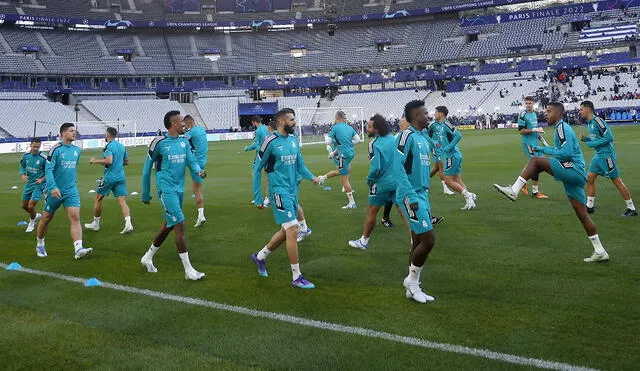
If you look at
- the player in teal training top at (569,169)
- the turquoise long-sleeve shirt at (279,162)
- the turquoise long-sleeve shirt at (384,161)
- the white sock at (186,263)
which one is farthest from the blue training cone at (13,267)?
the player in teal training top at (569,169)

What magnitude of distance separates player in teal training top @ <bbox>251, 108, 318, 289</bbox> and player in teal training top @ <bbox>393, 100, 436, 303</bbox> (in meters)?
1.48

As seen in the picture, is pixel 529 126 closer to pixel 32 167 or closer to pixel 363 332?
pixel 363 332

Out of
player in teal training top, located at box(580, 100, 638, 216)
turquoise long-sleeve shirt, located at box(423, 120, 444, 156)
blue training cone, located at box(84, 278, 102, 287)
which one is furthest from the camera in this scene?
turquoise long-sleeve shirt, located at box(423, 120, 444, 156)

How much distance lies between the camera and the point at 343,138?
1277cm

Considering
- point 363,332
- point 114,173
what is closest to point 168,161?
point 363,332

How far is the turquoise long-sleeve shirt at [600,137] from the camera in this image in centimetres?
994

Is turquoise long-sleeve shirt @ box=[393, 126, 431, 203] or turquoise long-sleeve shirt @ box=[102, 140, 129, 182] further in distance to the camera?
turquoise long-sleeve shirt @ box=[102, 140, 129, 182]

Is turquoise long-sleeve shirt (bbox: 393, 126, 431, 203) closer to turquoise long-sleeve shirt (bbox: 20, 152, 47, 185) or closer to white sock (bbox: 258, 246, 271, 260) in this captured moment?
white sock (bbox: 258, 246, 271, 260)

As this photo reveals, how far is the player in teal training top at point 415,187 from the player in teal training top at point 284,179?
1.48m

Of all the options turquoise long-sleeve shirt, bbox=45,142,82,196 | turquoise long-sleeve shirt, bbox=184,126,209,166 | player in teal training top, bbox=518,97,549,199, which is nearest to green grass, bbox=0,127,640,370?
turquoise long-sleeve shirt, bbox=45,142,82,196

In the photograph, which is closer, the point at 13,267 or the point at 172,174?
the point at 172,174

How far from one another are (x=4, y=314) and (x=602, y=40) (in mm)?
74694

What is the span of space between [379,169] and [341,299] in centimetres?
217

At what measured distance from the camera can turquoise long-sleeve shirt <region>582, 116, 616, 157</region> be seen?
9938mm
